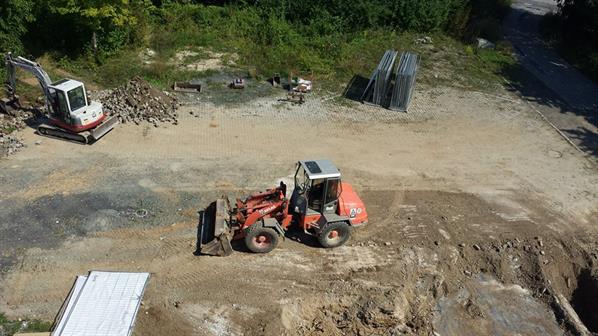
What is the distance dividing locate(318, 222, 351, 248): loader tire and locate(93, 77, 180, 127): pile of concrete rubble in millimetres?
8922

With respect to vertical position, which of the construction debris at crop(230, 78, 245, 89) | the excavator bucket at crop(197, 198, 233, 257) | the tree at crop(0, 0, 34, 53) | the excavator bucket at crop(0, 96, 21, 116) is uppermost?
the tree at crop(0, 0, 34, 53)

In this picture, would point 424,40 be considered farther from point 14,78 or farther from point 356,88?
point 14,78

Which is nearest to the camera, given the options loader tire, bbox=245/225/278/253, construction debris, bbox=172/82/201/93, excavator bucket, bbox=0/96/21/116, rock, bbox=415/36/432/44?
loader tire, bbox=245/225/278/253

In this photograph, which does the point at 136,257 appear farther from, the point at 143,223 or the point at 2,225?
the point at 2,225

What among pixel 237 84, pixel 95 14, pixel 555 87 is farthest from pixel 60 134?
pixel 555 87

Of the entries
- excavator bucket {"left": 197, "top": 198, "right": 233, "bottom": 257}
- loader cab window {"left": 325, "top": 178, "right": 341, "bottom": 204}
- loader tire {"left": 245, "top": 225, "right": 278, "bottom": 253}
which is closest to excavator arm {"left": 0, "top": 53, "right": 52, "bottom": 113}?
excavator bucket {"left": 197, "top": 198, "right": 233, "bottom": 257}

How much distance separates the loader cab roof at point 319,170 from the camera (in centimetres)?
1349

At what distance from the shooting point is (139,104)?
20359 millimetres

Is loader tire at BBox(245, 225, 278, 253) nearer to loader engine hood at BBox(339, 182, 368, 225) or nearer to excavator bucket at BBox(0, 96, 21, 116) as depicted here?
loader engine hood at BBox(339, 182, 368, 225)

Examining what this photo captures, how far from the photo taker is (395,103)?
2267 cm

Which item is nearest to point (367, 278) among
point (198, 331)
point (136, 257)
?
point (198, 331)

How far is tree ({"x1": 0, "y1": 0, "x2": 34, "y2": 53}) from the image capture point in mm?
20703

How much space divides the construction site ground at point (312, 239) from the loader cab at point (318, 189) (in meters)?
1.26

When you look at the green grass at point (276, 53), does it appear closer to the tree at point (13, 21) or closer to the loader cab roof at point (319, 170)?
the tree at point (13, 21)
